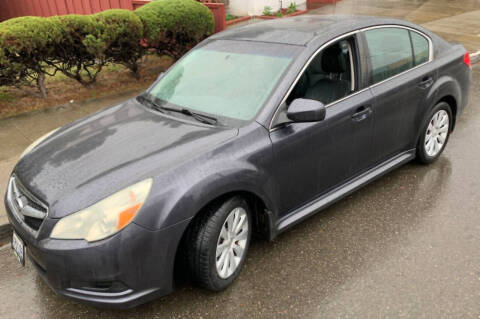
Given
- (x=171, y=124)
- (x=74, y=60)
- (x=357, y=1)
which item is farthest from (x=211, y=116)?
(x=357, y=1)

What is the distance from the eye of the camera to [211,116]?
3270mm

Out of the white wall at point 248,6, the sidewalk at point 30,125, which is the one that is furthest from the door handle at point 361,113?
the white wall at point 248,6

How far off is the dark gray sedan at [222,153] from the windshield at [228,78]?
12 millimetres

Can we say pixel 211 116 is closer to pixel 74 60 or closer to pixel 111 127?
pixel 111 127

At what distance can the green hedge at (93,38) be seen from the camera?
5945 mm

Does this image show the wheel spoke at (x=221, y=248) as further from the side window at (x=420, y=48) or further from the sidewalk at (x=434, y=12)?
the sidewalk at (x=434, y=12)

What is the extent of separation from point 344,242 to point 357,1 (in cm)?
1309

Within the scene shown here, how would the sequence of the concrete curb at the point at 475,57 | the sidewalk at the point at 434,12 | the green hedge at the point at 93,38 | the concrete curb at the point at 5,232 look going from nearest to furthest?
the concrete curb at the point at 5,232 < the green hedge at the point at 93,38 < the concrete curb at the point at 475,57 < the sidewalk at the point at 434,12

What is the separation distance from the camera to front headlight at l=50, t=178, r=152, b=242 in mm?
2469

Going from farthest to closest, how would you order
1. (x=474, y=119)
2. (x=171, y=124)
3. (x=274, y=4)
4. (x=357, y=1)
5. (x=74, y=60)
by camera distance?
(x=357, y=1) → (x=274, y=4) → (x=74, y=60) → (x=474, y=119) → (x=171, y=124)

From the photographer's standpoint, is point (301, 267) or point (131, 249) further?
point (301, 267)

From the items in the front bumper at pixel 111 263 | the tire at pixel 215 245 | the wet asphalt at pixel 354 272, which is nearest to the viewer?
the front bumper at pixel 111 263

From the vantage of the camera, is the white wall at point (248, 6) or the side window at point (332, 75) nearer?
the side window at point (332, 75)

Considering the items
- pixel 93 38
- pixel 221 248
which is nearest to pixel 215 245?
pixel 221 248
